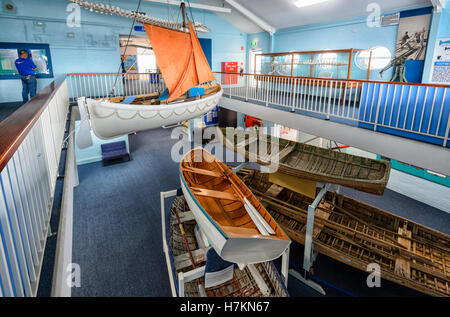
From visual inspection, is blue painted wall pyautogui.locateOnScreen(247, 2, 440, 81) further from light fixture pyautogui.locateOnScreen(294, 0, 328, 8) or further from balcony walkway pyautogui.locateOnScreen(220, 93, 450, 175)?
balcony walkway pyautogui.locateOnScreen(220, 93, 450, 175)

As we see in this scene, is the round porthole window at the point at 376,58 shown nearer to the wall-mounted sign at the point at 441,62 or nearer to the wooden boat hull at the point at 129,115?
the wall-mounted sign at the point at 441,62

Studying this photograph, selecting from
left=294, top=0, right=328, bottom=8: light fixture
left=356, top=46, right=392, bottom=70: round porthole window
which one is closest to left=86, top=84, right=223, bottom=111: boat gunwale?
left=294, top=0, right=328, bottom=8: light fixture

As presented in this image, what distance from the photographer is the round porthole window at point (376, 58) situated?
26.8 feet

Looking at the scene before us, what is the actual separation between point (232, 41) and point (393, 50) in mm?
8085

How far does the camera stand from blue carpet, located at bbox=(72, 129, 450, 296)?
4.44m

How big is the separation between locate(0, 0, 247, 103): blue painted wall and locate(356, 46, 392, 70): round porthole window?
7.95 meters

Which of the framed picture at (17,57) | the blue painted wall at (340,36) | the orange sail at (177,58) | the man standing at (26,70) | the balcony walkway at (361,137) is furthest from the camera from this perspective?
the framed picture at (17,57)

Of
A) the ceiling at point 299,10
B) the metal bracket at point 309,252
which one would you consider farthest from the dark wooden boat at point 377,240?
the ceiling at point 299,10

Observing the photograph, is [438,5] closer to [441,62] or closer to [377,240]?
[441,62]

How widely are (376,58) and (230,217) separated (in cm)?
776

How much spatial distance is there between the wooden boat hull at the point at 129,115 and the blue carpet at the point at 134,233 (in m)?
2.19

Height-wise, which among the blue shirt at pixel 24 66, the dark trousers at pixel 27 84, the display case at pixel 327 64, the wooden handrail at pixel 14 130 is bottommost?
the wooden handrail at pixel 14 130

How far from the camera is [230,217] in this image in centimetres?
443
